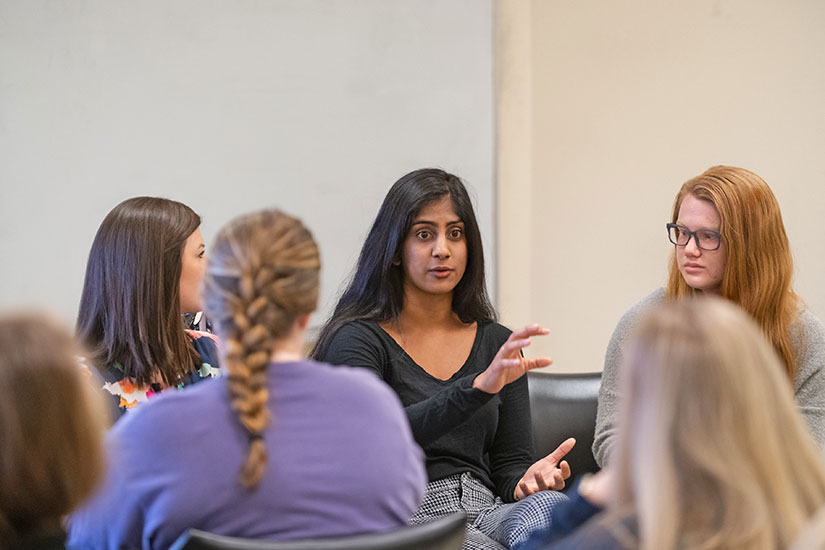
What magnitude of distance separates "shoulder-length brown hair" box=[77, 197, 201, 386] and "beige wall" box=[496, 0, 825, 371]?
178cm

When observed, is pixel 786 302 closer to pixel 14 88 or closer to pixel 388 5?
pixel 388 5

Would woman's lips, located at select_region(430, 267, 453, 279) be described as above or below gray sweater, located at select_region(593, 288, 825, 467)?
above

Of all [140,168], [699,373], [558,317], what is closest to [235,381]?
[699,373]

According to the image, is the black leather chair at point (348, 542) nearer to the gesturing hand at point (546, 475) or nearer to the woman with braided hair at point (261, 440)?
the woman with braided hair at point (261, 440)

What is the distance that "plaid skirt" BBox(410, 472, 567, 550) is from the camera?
2.08m

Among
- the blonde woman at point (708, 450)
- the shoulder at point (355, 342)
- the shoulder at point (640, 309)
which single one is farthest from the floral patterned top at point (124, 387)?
the blonde woman at point (708, 450)

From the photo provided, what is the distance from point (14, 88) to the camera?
2857 millimetres

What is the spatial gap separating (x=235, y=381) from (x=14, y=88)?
1.91 meters

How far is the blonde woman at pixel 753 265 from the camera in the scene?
2.28 meters

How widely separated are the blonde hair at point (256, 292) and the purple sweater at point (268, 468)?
32 mm

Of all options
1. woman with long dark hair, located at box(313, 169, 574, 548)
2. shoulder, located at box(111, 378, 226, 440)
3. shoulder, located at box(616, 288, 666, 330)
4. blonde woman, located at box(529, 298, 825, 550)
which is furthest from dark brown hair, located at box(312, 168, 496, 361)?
blonde woman, located at box(529, 298, 825, 550)

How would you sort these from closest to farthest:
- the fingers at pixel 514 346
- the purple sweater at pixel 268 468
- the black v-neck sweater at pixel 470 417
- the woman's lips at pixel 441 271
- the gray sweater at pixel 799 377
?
the purple sweater at pixel 268 468
the fingers at pixel 514 346
the gray sweater at pixel 799 377
the black v-neck sweater at pixel 470 417
the woman's lips at pixel 441 271

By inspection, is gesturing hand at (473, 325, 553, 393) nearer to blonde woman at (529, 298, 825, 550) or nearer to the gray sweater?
the gray sweater

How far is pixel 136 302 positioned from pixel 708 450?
1.37m
